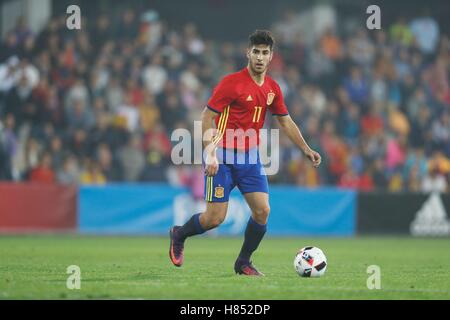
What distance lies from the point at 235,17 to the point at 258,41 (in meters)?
17.5

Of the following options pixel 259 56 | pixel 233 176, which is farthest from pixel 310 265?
pixel 259 56

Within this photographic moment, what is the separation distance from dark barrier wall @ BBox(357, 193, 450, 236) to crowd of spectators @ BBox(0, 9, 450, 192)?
2.37ft

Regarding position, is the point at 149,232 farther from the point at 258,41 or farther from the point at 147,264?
the point at 258,41

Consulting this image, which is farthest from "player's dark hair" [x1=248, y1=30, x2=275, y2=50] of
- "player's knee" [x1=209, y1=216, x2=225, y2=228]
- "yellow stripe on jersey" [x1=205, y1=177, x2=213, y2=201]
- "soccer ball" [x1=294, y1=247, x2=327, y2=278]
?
"soccer ball" [x1=294, y1=247, x2=327, y2=278]

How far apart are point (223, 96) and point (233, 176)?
0.91 meters

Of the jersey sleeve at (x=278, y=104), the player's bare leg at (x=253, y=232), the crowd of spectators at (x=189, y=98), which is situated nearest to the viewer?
the player's bare leg at (x=253, y=232)

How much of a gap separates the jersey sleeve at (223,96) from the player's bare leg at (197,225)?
1.05 meters

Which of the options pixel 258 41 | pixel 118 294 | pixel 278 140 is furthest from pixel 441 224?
pixel 118 294

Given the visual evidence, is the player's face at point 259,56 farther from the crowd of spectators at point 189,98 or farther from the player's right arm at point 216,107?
the crowd of spectators at point 189,98

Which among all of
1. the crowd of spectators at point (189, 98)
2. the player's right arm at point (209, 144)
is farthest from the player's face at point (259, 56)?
the crowd of spectators at point (189, 98)

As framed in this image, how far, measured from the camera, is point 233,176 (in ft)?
34.1

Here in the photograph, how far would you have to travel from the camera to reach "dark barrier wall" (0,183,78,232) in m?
19.3

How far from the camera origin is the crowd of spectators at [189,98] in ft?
68.6
